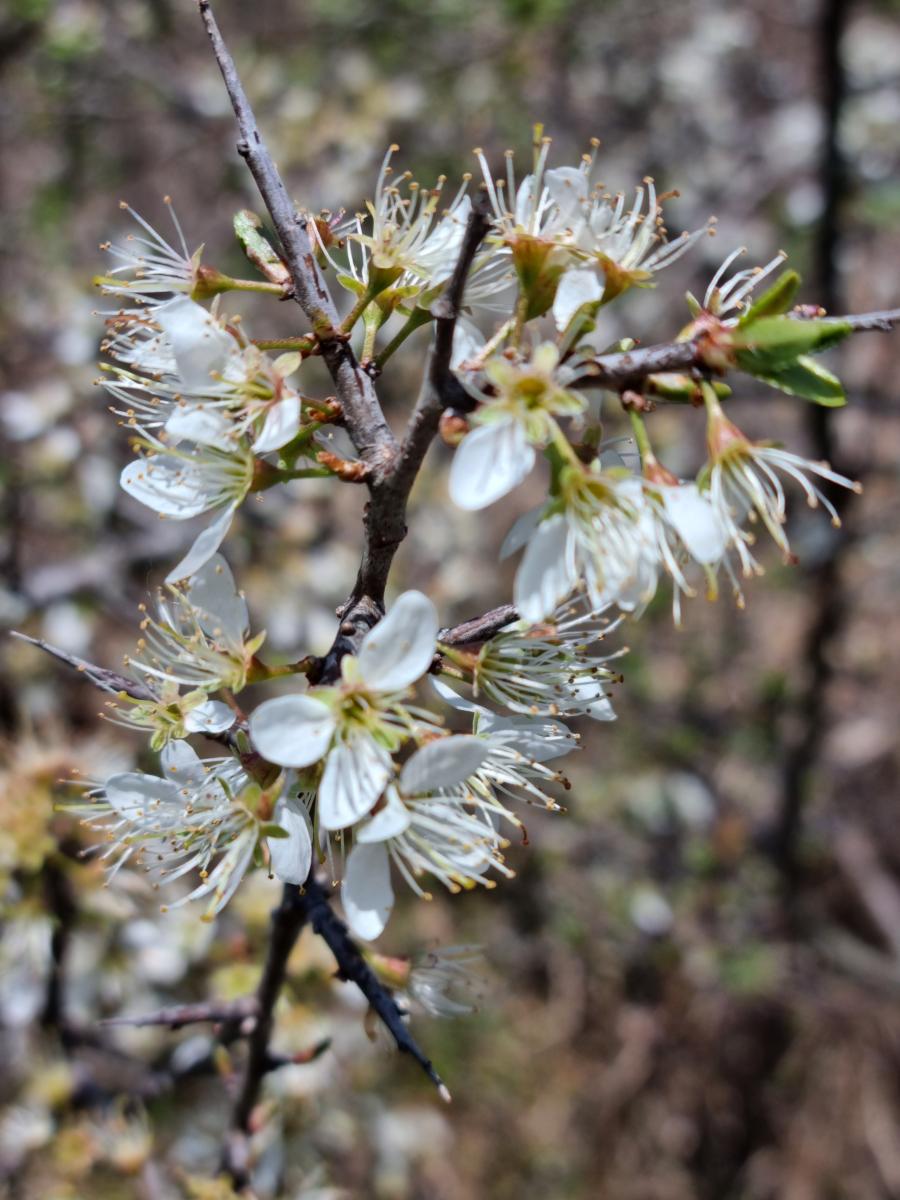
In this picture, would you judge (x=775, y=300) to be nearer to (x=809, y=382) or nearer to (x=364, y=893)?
(x=809, y=382)

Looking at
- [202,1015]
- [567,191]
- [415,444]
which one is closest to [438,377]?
[415,444]

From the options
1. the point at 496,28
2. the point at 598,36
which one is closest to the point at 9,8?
the point at 496,28

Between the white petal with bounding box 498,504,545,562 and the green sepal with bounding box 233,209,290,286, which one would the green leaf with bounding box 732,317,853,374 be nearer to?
the white petal with bounding box 498,504,545,562

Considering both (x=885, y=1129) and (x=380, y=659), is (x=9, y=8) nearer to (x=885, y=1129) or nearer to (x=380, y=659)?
(x=380, y=659)

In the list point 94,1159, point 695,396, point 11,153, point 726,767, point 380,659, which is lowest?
point 726,767

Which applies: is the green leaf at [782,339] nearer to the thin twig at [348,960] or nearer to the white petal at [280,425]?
the white petal at [280,425]
